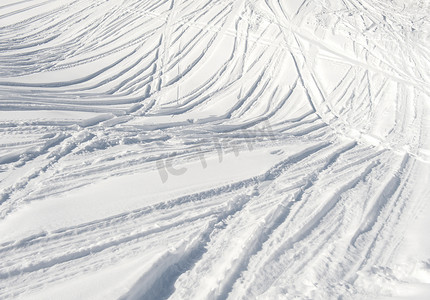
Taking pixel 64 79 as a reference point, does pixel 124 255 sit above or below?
below

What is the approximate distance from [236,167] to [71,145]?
6.06 feet

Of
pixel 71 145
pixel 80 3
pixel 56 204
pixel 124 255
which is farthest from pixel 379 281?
pixel 80 3

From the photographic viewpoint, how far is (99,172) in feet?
12.8

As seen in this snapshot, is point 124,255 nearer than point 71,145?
Yes

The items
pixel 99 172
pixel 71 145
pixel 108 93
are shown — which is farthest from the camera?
pixel 108 93

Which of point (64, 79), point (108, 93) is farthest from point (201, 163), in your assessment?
point (64, 79)

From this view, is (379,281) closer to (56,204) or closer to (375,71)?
(56,204)

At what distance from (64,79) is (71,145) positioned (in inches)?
91.2

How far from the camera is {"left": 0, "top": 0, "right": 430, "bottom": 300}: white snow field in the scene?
2.88 m

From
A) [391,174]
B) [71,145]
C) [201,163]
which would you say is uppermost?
[71,145]

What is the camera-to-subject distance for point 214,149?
462cm

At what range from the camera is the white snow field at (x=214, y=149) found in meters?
2.88

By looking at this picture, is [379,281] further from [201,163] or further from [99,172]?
[99,172]

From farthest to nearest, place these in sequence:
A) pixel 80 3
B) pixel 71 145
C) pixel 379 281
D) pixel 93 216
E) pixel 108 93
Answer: pixel 80 3 → pixel 108 93 → pixel 71 145 → pixel 93 216 → pixel 379 281
